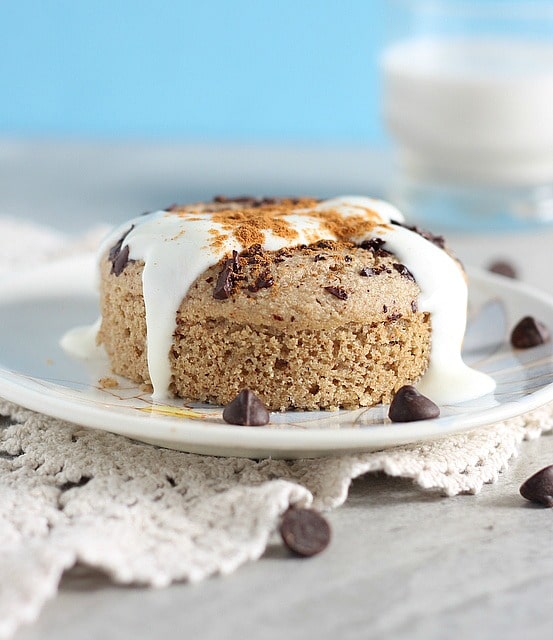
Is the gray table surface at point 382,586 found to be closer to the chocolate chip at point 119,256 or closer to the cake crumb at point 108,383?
the cake crumb at point 108,383

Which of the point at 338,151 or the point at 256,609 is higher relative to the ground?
the point at 256,609

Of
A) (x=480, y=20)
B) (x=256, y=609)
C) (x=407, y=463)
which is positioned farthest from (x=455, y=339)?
(x=480, y=20)

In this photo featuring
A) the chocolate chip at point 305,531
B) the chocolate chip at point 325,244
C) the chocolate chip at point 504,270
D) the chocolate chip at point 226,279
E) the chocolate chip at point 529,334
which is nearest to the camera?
the chocolate chip at point 305,531

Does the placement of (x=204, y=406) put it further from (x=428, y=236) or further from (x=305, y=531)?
(x=428, y=236)

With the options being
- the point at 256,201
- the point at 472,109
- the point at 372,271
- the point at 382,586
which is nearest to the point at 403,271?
the point at 372,271

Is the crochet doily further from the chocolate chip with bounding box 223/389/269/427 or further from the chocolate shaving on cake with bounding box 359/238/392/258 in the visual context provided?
the chocolate shaving on cake with bounding box 359/238/392/258

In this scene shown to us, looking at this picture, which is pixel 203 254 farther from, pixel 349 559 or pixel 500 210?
pixel 500 210

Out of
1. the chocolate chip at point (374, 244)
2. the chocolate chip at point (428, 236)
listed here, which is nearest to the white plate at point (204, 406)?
the chocolate chip at point (428, 236)
